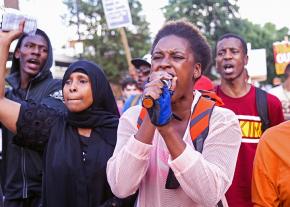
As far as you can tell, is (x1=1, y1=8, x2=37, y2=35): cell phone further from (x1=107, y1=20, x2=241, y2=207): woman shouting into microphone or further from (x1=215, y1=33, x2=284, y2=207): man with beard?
(x1=215, y1=33, x2=284, y2=207): man with beard

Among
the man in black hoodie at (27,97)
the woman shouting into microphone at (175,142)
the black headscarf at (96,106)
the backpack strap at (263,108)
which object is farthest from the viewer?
the backpack strap at (263,108)

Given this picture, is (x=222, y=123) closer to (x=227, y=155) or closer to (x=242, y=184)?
(x=227, y=155)

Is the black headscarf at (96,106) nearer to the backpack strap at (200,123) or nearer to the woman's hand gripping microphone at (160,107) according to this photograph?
the backpack strap at (200,123)

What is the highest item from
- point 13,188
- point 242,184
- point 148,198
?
point 148,198

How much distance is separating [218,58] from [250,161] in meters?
1.02

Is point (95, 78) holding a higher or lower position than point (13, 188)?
higher

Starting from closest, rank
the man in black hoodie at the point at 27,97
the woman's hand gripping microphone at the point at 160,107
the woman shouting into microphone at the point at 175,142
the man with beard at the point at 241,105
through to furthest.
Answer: the woman's hand gripping microphone at the point at 160,107 < the woman shouting into microphone at the point at 175,142 < the man in black hoodie at the point at 27,97 < the man with beard at the point at 241,105

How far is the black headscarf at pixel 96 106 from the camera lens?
2.79m

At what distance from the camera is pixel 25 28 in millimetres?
2941

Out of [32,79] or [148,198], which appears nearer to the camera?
[148,198]

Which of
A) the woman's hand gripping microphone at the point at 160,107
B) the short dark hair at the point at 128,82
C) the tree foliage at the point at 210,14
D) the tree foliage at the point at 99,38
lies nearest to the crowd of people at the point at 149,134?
the woman's hand gripping microphone at the point at 160,107

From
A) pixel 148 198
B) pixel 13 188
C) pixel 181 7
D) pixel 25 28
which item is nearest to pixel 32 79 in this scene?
pixel 25 28

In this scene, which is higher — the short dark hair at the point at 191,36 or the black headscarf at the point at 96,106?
the short dark hair at the point at 191,36

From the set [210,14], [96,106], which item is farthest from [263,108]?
[210,14]
